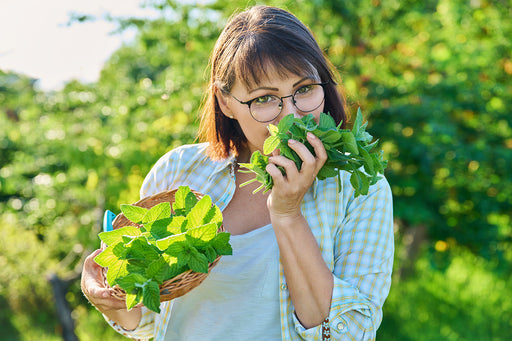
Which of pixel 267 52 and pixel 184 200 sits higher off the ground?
pixel 267 52

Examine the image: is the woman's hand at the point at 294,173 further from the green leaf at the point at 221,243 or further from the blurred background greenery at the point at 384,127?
the blurred background greenery at the point at 384,127

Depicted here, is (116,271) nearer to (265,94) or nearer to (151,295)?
(151,295)

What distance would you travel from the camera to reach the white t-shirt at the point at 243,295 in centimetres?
158

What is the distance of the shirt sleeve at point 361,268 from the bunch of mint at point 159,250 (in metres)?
0.35

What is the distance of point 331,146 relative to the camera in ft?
4.54

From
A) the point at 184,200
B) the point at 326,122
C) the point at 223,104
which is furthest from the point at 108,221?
the point at 326,122

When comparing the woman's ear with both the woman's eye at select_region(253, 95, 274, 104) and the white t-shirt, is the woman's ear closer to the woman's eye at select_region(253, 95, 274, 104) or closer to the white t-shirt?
the woman's eye at select_region(253, 95, 274, 104)

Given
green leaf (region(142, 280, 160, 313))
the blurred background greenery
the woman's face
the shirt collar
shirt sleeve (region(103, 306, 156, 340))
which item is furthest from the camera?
the blurred background greenery

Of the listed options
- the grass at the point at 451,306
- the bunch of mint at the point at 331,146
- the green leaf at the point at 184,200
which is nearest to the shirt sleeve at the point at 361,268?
the bunch of mint at the point at 331,146

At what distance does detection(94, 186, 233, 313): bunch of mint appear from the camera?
1.32 m

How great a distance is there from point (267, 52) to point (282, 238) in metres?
0.56

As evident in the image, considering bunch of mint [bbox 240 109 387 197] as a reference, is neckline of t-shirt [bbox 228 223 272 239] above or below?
below

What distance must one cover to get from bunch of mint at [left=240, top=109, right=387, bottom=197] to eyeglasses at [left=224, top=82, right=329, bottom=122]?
4.9 inches

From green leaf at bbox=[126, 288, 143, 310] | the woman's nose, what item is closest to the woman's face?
the woman's nose
